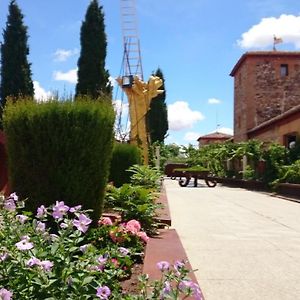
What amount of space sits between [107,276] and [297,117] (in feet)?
67.5

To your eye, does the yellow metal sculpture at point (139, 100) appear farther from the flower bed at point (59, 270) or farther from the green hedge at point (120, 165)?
the flower bed at point (59, 270)

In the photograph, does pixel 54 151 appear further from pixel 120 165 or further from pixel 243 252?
pixel 120 165

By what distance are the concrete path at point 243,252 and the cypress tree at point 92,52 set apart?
18700mm

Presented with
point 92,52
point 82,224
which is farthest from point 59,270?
point 92,52

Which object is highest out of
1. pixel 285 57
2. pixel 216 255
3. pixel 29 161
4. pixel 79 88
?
pixel 285 57

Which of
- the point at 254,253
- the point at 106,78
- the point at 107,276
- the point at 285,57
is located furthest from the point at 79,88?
the point at 107,276

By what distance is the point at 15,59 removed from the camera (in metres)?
26.3

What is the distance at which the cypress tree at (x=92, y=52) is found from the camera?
→ 93.0 feet

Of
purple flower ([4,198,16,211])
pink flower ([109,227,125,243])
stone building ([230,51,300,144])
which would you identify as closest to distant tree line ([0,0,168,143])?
stone building ([230,51,300,144])

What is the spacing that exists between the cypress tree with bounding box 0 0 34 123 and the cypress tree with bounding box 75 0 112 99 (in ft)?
10.3

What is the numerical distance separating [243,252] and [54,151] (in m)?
2.52

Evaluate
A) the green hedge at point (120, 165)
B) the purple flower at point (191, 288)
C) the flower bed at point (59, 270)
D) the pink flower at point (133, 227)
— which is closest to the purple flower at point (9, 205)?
the flower bed at point (59, 270)

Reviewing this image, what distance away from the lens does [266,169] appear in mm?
21281

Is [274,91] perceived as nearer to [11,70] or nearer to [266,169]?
[266,169]
